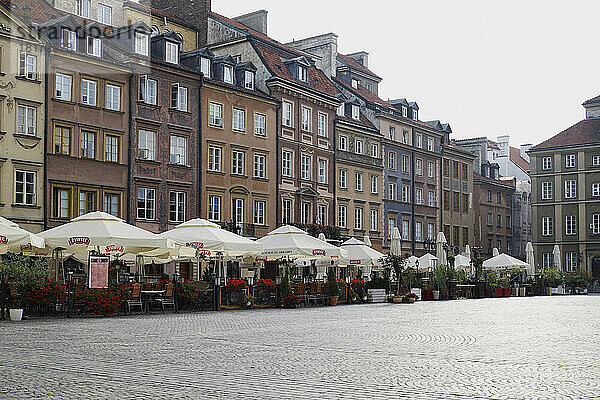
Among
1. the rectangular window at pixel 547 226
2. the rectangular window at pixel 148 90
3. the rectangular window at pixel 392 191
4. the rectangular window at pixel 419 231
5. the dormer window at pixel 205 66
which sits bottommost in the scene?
the rectangular window at pixel 419 231

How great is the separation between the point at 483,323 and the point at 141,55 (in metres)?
27.1

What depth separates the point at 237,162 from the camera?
48.9m

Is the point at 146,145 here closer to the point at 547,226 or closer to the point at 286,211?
the point at 286,211

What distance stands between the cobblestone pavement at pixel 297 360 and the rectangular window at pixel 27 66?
19276 millimetres

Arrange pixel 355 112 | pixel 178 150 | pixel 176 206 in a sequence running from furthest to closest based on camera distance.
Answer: pixel 355 112 → pixel 178 150 → pixel 176 206

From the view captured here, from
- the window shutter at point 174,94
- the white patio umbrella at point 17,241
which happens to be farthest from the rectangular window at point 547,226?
the white patio umbrella at point 17,241

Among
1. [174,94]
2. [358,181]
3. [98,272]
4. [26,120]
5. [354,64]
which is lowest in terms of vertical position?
[98,272]

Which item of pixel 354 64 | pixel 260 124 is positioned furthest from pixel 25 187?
pixel 354 64

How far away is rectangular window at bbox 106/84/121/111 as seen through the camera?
41.8 metres

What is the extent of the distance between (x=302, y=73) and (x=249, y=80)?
6246 millimetres

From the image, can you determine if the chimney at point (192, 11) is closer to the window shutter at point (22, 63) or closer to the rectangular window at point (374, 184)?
the rectangular window at point (374, 184)

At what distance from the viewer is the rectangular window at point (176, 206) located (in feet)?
146

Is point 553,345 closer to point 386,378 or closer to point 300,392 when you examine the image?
point 386,378

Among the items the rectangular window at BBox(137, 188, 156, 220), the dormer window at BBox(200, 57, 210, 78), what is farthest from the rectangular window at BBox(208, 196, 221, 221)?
the dormer window at BBox(200, 57, 210, 78)
